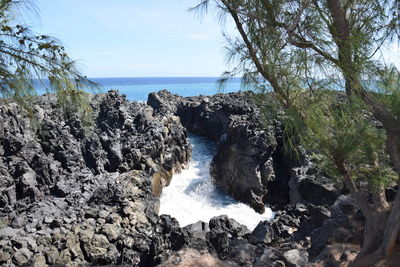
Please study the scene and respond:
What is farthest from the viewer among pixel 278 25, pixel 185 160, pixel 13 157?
pixel 185 160

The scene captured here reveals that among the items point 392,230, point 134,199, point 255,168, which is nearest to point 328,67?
point 392,230

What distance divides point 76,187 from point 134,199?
2928 millimetres

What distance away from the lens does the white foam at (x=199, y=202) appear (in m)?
20.2

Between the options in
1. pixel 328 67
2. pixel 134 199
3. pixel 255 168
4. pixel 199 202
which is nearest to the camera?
pixel 328 67

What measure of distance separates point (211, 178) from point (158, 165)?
463cm

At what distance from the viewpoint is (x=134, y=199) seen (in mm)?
17016

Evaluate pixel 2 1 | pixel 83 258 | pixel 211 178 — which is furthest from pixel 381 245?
pixel 211 178

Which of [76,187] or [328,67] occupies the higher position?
[328,67]

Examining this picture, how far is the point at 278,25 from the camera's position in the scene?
Answer: 5137 mm

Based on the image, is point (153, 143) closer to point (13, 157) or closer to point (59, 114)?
point (59, 114)

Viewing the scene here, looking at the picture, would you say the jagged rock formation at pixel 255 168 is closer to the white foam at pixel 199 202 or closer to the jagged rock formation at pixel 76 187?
the white foam at pixel 199 202

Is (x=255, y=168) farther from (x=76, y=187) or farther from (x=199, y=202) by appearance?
(x=76, y=187)

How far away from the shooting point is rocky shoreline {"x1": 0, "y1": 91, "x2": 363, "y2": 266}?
11969 millimetres

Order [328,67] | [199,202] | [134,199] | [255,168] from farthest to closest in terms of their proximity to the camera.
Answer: [255,168] < [199,202] < [134,199] < [328,67]
